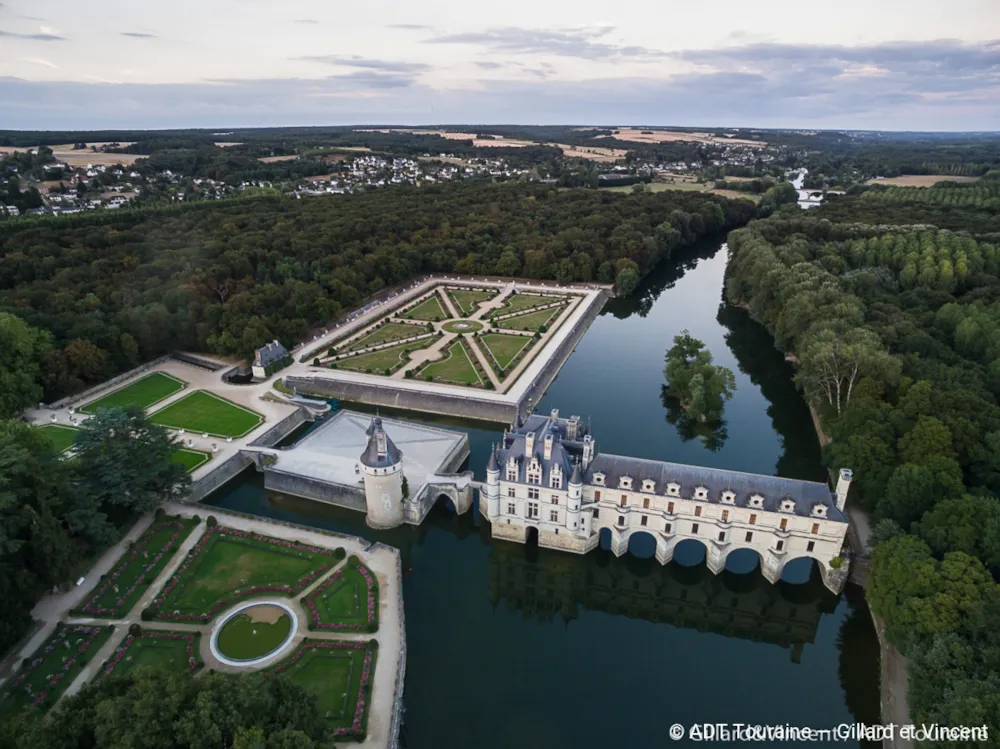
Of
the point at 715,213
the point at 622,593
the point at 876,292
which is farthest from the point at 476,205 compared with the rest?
the point at 622,593

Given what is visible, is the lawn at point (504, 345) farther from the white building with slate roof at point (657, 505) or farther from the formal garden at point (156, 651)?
the formal garden at point (156, 651)

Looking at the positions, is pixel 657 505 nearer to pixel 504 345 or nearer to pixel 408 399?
pixel 408 399

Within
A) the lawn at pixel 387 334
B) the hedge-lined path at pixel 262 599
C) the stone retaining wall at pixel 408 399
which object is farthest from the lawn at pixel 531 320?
the hedge-lined path at pixel 262 599

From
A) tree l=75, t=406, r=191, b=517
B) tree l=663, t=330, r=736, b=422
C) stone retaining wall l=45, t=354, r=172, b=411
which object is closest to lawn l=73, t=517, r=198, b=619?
tree l=75, t=406, r=191, b=517

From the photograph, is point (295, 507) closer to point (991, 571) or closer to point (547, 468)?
point (547, 468)

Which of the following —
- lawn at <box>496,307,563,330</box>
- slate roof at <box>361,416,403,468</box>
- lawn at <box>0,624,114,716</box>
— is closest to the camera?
lawn at <box>0,624,114,716</box>

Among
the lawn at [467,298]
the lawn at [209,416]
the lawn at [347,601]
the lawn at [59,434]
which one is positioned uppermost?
the lawn at [467,298]
